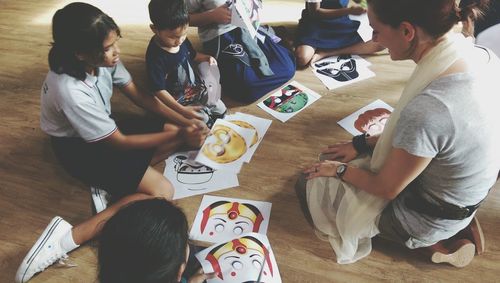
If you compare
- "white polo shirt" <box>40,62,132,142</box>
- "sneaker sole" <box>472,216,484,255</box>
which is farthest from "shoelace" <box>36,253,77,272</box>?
"sneaker sole" <box>472,216,484,255</box>

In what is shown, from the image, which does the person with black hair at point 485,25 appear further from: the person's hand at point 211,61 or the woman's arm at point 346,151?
the person's hand at point 211,61

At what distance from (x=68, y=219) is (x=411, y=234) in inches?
47.8

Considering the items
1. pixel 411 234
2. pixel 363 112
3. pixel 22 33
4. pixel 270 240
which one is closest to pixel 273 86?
pixel 363 112

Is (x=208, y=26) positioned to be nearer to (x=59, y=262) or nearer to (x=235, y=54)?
(x=235, y=54)

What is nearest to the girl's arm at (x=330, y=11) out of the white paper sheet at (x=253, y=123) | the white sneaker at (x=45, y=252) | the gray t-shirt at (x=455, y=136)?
the white paper sheet at (x=253, y=123)

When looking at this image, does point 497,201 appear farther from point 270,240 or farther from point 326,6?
point 326,6

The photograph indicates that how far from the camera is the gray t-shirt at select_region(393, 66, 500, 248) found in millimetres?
909

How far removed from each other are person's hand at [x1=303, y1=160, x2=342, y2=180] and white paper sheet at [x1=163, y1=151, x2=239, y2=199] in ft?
1.14

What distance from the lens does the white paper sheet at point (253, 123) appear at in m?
1.77

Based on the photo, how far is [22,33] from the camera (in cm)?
252

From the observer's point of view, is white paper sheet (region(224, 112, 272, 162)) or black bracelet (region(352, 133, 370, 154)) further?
white paper sheet (region(224, 112, 272, 162))

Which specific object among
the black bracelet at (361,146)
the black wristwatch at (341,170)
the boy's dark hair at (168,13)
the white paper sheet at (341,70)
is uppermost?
the boy's dark hair at (168,13)

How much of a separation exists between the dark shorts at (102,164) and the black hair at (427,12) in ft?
3.13

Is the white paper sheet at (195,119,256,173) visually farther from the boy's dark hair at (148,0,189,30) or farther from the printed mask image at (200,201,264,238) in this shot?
the boy's dark hair at (148,0,189,30)
